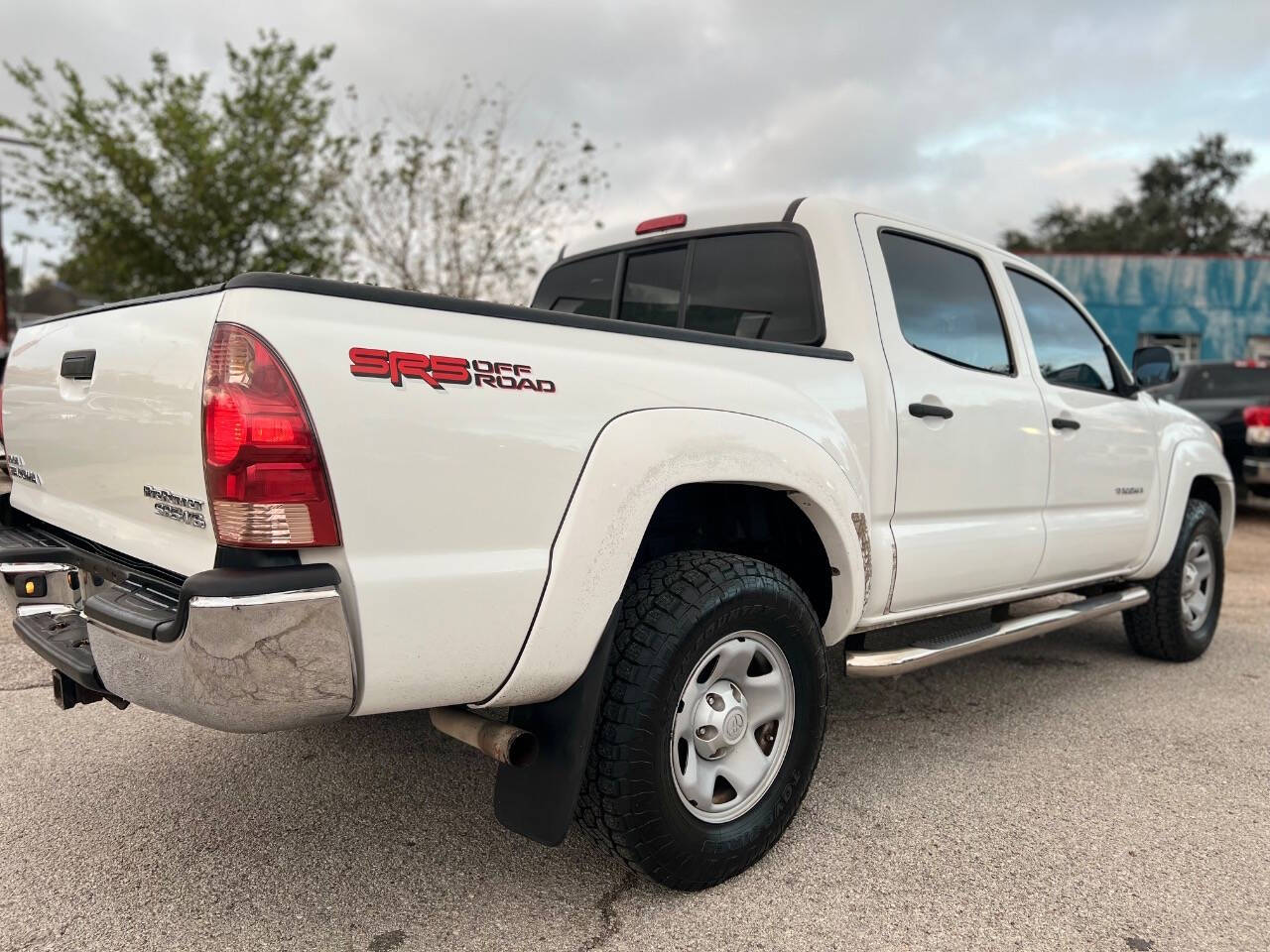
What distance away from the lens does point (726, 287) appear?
3.47m

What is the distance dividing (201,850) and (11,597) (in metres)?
0.84

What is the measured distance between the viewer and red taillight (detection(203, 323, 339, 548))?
1845 mm

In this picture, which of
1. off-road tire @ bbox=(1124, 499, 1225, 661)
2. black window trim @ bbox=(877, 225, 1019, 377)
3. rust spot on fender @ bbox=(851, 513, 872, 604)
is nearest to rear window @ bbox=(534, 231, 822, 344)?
black window trim @ bbox=(877, 225, 1019, 377)

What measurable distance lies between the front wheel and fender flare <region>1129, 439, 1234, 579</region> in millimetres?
2611

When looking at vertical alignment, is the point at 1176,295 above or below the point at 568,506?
above

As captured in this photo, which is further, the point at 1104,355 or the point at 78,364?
the point at 1104,355

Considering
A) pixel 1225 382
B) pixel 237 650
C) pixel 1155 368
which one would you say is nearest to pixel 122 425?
pixel 237 650

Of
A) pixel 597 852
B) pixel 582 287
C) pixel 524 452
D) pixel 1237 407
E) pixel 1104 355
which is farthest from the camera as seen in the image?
pixel 1237 407

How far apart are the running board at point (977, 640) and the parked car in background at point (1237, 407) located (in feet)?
19.3

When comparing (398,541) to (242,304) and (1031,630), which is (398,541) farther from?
(1031,630)

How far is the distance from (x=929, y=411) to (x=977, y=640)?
842mm

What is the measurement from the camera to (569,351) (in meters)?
2.23

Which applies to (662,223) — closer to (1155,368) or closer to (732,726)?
(732,726)

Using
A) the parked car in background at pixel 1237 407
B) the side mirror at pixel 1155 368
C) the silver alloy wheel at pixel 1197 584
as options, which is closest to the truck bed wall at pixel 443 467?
the side mirror at pixel 1155 368
